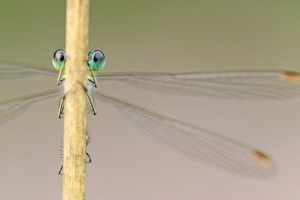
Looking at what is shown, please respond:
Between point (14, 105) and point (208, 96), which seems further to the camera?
point (14, 105)

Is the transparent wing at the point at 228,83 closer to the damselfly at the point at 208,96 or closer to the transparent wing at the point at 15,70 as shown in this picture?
the damselfly at the point at 208,96

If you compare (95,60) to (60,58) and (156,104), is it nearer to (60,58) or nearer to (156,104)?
(60,58)

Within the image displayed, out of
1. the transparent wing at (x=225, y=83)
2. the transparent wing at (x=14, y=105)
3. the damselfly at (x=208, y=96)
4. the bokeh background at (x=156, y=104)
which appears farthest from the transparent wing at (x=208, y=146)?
the bokeh background at (x=156, y=104)

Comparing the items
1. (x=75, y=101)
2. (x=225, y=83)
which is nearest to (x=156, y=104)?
(x=225, y=83)

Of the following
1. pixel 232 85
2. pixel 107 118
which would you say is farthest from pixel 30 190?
pixel 232 85

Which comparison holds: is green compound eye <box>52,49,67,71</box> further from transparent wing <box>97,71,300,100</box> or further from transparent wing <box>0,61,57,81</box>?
transparent wing <box>0,61,57,81</box>
